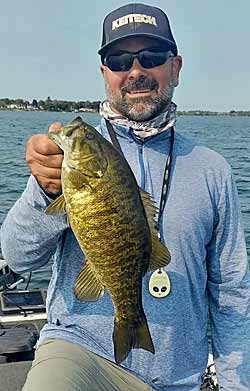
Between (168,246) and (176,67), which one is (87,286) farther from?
(176,67)

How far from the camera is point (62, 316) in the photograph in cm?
310

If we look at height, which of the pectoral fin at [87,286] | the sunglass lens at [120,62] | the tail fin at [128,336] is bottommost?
the tail fin at [128,336]

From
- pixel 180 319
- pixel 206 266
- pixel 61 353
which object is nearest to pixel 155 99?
pixel 206 266

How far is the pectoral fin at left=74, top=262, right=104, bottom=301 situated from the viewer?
258cm

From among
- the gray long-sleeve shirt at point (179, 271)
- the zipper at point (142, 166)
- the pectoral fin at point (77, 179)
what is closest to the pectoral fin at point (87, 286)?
the gray long-sleeve shirt at point (179, 271)

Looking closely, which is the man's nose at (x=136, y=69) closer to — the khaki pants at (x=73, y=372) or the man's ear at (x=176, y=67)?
the man's ear at (x=176, y=67)

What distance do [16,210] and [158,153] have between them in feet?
2.92

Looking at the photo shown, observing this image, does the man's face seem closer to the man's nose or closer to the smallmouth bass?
the man's nose

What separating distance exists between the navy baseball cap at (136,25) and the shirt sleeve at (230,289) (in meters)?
0.81

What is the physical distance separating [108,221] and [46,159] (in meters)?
0.32

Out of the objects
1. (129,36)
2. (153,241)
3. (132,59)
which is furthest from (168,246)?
(129,36)

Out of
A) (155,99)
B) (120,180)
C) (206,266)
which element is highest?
(155,99)

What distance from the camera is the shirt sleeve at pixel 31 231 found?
8.85 feet

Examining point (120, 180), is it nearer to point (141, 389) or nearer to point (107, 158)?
point (107, 158)
